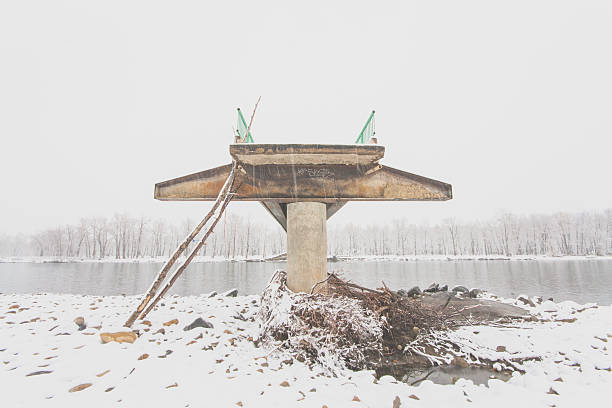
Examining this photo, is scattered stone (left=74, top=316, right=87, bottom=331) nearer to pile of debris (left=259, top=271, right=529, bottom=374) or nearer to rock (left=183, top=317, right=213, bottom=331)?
rock (left=183, top=317, right=213, bottom=331)

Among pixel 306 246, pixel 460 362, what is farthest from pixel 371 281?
pixel 460 362

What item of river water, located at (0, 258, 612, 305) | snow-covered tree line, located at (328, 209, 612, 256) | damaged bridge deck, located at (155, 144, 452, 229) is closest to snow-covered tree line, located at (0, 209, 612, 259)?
snow-covered tree line, located at (328, 209, 612, 256)

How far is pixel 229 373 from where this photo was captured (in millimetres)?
3592

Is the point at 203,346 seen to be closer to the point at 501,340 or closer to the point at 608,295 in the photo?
the point at 501,340

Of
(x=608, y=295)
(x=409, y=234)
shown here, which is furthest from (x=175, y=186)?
(x=409, y=234)

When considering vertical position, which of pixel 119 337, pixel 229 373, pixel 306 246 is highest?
pixel 306 246

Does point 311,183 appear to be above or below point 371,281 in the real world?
above

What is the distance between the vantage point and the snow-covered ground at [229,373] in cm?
296

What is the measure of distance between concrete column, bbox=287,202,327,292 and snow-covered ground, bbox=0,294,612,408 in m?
1.50

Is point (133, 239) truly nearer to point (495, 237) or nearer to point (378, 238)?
point (378, 238)

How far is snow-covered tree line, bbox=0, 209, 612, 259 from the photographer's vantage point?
5753 centimetres

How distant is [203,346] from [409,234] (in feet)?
254

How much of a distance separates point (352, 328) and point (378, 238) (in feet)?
247

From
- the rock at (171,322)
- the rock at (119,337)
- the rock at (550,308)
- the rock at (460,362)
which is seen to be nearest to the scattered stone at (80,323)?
the rock at (119,337)
